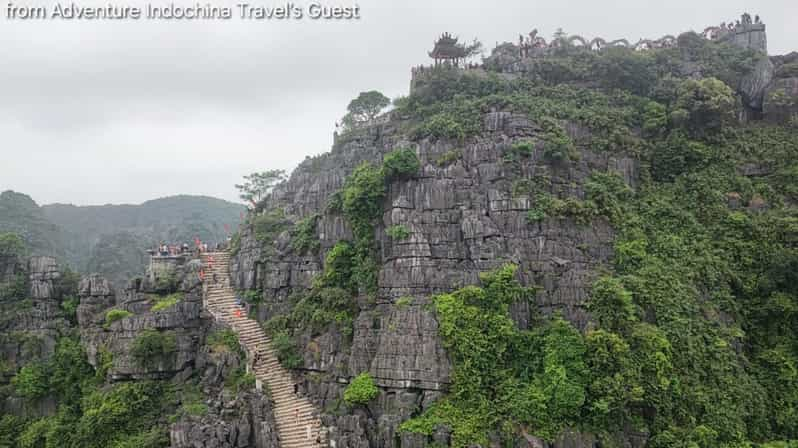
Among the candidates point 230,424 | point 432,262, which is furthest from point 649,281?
point 230,424

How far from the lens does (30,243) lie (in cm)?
6066

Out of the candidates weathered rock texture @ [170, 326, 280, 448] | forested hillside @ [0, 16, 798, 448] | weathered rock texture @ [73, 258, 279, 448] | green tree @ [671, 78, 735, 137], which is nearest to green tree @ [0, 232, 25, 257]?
forested hillside @ [0, 16, 798, 448]

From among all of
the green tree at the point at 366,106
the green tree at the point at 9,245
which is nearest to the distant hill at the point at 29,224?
the green tree at the point at 9,245

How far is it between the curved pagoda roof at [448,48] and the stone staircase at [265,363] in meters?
23.7

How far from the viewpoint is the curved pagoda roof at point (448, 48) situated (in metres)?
44.1

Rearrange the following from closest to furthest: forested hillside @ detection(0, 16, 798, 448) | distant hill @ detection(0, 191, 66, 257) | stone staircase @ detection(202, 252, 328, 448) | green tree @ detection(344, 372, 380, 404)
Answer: forested hillside @ detection(0, 16, 798, 448) < green tree @ detection(344, 372, 380, 404) < stone staircase @ detection(202, 252, 328, 448) < distant hill @ detection(0, 191, 66, 257)

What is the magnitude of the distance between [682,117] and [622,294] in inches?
648

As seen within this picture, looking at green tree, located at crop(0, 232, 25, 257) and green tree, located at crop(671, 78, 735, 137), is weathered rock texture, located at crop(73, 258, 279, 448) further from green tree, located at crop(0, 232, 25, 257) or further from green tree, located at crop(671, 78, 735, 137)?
green tree, located at crop(671, 78, 735, 137)

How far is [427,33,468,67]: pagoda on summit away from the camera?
1735 inches

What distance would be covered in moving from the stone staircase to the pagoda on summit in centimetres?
2348

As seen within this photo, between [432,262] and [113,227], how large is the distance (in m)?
85.3

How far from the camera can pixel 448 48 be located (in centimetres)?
4412

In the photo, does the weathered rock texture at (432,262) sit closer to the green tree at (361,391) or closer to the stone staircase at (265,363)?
the green tree at (361,391)

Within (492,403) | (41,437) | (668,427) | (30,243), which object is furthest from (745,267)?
(30,243)
